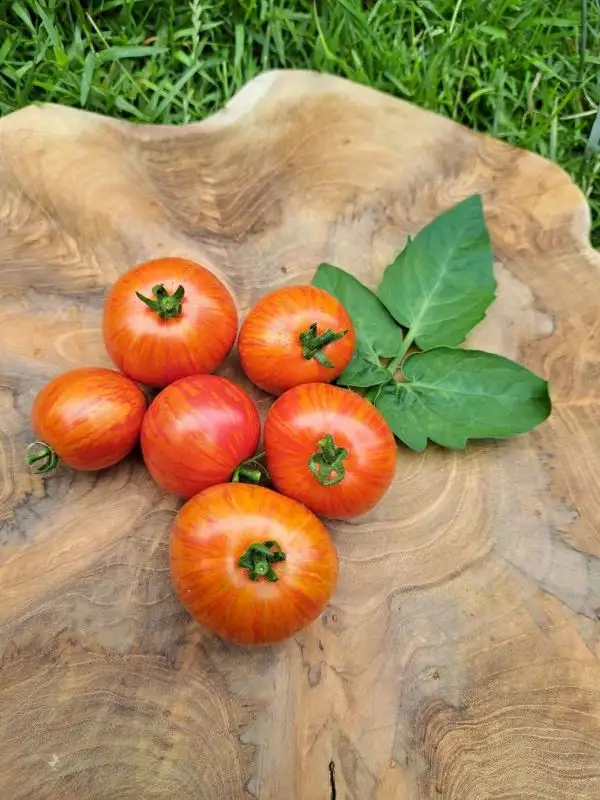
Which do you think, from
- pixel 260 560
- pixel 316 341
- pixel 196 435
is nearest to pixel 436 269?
pixel 316 341

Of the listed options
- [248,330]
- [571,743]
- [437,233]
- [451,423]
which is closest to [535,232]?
[437,233]

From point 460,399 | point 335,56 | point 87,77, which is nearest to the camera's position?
point 460,399

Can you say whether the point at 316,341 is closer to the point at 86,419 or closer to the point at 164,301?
the point at 164,301

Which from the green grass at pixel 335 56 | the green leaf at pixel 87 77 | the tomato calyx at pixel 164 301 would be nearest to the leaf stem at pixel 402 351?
the tomato calyx at pixel 164 301

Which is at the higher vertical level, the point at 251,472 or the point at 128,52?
Result: the point at 128,52

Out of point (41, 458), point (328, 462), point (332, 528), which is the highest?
point (328, 462)

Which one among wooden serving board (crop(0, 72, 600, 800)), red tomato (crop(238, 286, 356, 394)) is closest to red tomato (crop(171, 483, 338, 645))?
wooden serving board (crop(0, 72, 600, 800))

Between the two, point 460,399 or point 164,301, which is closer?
point 164,301
